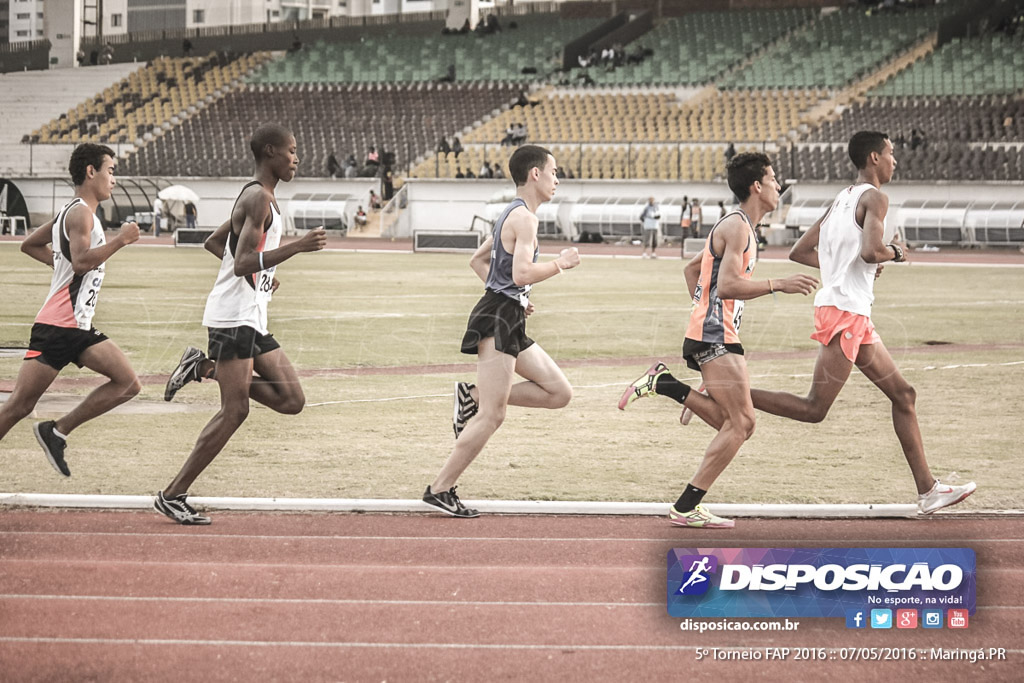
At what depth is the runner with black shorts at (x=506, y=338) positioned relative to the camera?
286 inches

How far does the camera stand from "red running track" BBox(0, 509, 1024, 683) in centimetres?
496

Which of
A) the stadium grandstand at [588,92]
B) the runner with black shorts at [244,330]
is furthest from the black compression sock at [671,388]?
the stadium grandstand at [588,92]

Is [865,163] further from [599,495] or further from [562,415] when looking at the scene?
[562,415]

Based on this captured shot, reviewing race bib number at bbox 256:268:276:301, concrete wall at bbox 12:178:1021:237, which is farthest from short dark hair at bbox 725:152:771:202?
concrete wall at bbox 12:178:1021:237

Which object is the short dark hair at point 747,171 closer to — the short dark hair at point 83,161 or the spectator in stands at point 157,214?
the short dark hair at point 83,161

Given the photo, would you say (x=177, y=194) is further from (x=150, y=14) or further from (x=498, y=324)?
(x=498, y=324)

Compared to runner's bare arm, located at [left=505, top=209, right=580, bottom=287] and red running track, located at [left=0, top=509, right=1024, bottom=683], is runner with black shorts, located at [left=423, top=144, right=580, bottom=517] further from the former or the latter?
red running track, located at [left=0, top=509, right=1024, bottom=683]

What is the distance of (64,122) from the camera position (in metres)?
61.8

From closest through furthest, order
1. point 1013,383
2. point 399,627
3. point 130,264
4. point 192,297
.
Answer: point 399,627, point 1013,383, point 192,297, point 130,264

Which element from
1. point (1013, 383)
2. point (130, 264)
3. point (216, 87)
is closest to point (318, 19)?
point (216, 87)

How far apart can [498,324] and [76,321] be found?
8.00 ft

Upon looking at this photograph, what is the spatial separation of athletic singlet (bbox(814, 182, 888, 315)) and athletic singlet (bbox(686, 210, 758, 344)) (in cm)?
71

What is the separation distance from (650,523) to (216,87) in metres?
59.3

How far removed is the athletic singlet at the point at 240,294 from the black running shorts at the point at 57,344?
102 centimetres
